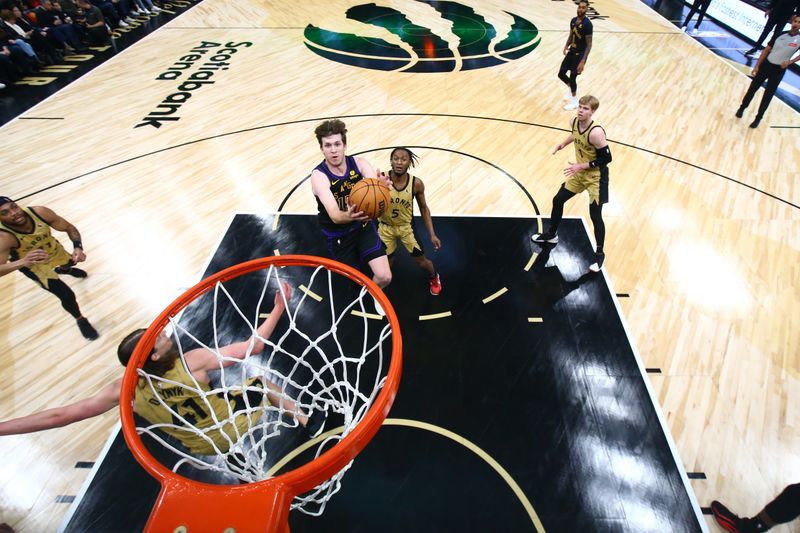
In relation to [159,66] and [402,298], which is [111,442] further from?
[159,66]

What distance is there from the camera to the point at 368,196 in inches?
119

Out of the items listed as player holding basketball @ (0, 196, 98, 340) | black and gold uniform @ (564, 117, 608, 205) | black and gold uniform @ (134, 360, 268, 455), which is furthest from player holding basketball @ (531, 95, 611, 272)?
player holding basketball @ (0, 196, 98, 340)

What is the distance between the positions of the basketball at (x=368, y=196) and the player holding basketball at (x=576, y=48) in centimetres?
543

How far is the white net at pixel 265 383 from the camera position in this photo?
2.29m

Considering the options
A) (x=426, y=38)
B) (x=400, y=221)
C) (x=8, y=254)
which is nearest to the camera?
(x=8, y=254)

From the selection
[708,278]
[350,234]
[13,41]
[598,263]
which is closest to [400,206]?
[350,234]

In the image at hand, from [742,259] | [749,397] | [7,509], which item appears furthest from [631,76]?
[7,509]

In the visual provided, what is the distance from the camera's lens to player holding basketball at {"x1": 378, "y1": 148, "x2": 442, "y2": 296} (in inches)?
129

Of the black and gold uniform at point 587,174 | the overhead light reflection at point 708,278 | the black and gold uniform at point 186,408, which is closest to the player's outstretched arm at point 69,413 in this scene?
the black and gold uniform at point 186,408

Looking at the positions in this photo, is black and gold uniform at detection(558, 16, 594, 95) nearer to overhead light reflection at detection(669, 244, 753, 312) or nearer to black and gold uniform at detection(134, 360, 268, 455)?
overhead light reflection at detection(669, 244, 753, 312)

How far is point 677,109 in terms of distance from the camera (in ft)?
23.9

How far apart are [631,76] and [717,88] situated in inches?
61.1

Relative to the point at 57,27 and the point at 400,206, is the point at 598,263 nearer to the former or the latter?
the point at 400,206

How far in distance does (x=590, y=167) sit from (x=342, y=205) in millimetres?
2430
